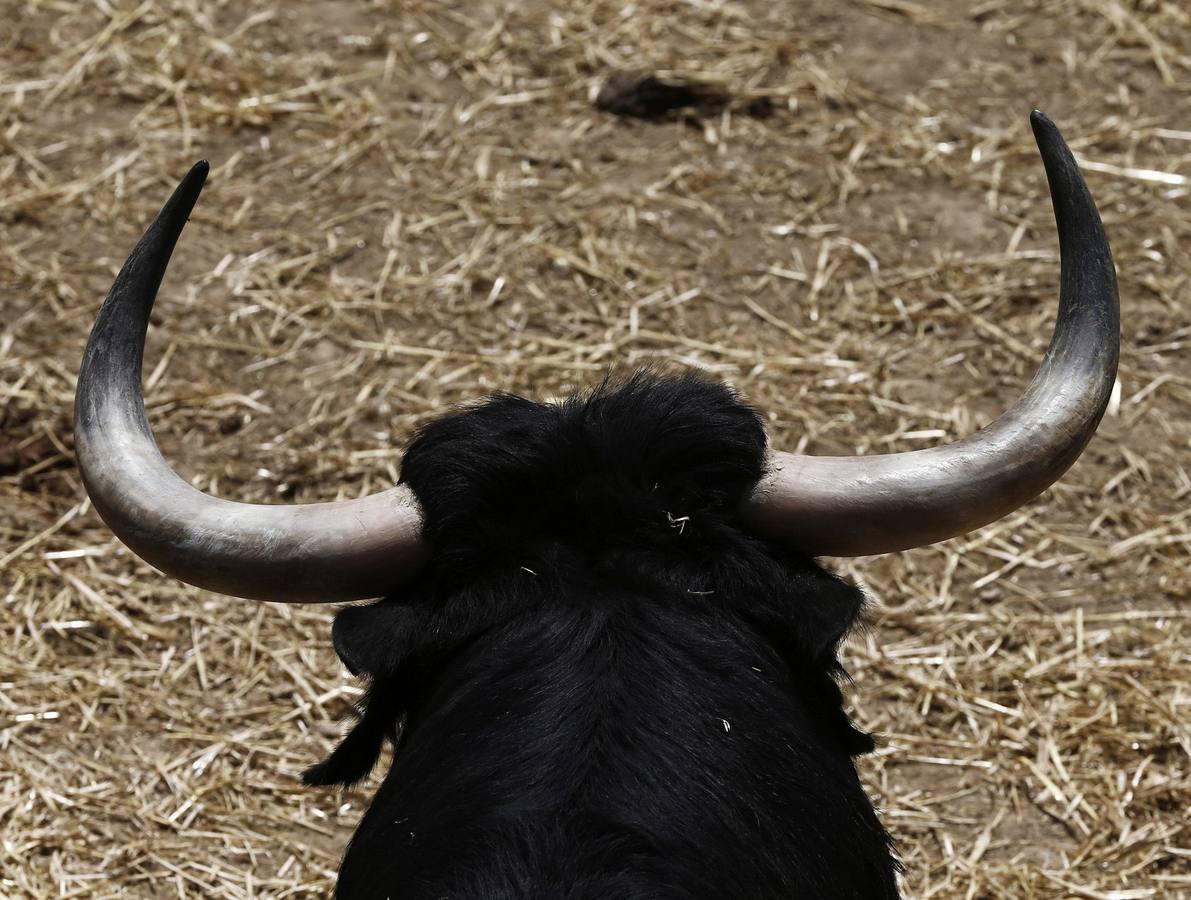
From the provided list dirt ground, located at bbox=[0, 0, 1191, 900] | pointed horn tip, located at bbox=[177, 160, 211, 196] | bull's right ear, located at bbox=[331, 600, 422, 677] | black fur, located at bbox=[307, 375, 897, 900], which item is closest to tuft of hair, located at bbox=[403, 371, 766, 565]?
black fur, located at bbox=[307, 375, 897, 900]

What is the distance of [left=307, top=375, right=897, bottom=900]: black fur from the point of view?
238 cm

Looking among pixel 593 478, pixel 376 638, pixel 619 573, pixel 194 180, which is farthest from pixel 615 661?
pixel 194 180

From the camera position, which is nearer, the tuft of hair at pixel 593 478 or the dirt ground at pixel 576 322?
the tuft of hair at pixel 593 478

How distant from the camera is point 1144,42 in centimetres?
791

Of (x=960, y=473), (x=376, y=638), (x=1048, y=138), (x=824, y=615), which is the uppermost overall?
(x=1048, y=138)

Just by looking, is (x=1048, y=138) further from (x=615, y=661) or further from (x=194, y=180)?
(x=194, y=180)

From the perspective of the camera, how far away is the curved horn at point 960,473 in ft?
8.46

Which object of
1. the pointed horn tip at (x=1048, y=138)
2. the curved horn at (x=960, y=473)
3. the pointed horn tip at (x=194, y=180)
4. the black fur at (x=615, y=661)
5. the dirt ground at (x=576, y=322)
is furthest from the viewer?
the dirt ground at (x=576, y=322)

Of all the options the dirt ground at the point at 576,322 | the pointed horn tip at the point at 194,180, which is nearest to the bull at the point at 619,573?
the pointed horn tip at the point at 194,180

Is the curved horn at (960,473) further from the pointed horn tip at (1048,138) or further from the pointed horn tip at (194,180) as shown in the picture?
the pointed horn tip at (194,180)

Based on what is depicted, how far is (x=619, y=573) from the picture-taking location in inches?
101

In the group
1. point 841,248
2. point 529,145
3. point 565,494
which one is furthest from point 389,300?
point 565,494

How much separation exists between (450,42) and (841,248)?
2.46 metres

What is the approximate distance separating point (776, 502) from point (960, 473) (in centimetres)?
31
